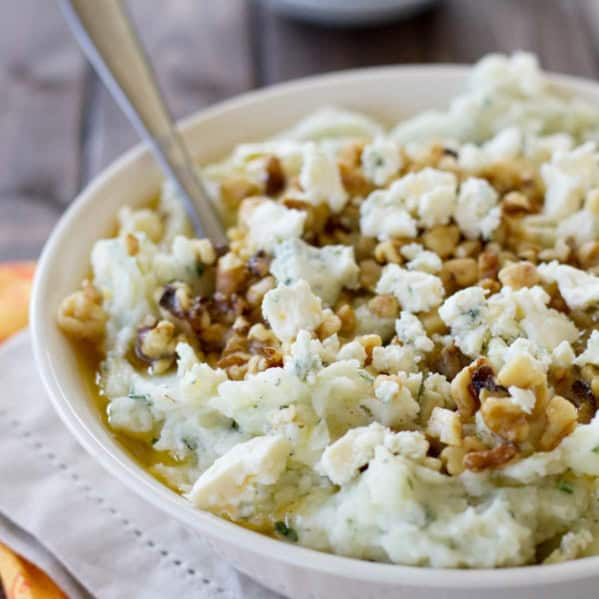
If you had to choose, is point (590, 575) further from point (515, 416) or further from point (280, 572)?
point (280, 572)

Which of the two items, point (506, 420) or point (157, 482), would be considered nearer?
point (506, 420)

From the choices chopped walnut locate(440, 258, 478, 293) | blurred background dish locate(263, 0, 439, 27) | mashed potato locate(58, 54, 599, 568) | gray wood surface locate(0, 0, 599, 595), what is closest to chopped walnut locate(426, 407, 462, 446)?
mashed potato locate(58, 54, 599, 568)

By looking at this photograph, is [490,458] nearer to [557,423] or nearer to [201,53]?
[557,423]

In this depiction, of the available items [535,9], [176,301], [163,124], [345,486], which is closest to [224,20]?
[535,9]

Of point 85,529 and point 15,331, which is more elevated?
point 15,331

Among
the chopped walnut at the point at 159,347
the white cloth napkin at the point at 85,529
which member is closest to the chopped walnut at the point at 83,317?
the chopped walnut at the point at 159,347

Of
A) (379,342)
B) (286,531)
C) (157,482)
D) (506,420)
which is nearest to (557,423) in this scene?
(506,420)

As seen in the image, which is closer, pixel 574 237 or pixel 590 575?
pixel 590 575
